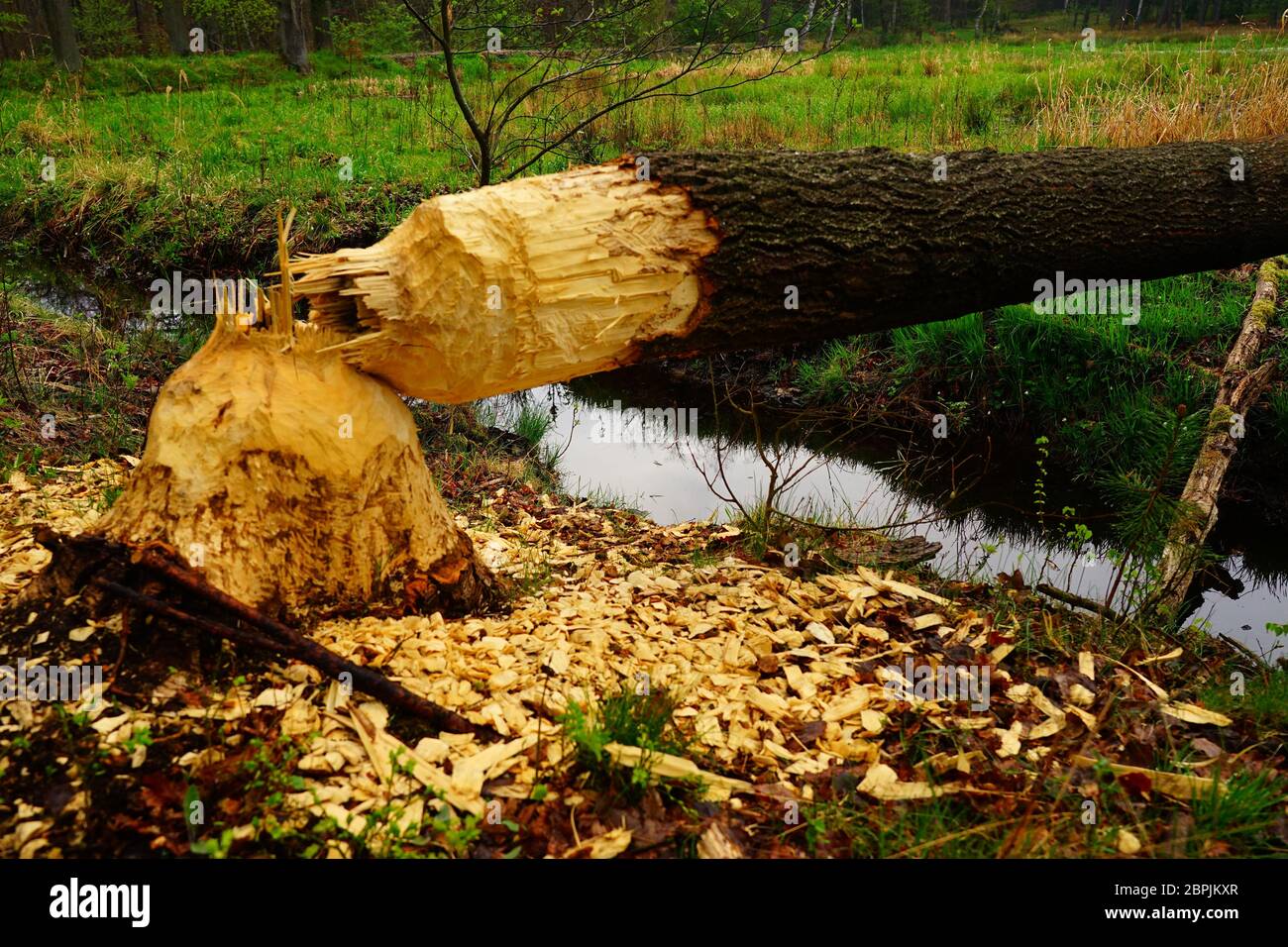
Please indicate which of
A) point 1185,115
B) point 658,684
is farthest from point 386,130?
point 658,684

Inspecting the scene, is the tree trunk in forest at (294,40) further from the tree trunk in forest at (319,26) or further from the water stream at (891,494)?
the water stream at (891,494)

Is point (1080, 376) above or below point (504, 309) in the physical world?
below

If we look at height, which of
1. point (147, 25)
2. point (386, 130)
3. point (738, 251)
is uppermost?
point (147, 25)

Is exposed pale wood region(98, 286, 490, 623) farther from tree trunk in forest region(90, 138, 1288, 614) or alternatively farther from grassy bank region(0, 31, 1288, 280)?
grassy bank region(0, 31, 1288, 280)

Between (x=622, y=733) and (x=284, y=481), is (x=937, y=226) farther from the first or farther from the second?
(x=284, y=481)

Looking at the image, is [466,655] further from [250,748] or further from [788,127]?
[788,127]

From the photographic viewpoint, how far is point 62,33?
1448cm

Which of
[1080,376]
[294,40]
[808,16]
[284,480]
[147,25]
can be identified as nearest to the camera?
[284,480]

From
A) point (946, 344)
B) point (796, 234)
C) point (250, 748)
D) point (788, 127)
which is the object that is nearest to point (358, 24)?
point (788, 127)

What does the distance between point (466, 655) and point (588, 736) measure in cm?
65

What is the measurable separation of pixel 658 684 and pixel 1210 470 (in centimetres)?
287

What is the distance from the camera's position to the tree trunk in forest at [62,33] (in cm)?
1434

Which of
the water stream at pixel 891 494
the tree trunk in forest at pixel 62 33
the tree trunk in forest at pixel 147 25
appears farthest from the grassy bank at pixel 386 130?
the tree trunk in forest at pixel 147 25

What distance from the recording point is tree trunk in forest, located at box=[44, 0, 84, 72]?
14.3 meters
